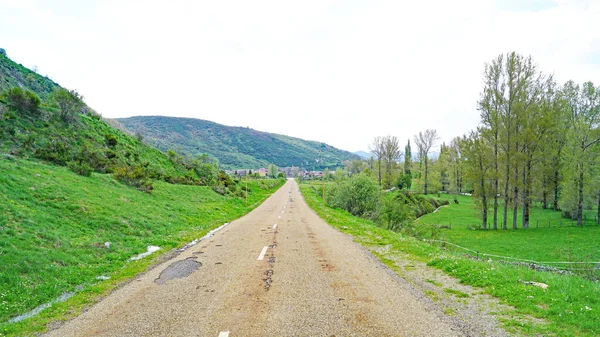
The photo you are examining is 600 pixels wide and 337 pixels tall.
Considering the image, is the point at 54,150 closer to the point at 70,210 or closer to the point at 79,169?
the point at 79,169

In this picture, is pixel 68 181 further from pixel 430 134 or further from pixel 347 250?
pixel 430 134

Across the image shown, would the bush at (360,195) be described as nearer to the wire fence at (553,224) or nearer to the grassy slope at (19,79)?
the wire fence at (553,224)

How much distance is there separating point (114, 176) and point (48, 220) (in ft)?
41.4

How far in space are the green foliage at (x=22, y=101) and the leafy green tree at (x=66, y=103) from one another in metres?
1.99

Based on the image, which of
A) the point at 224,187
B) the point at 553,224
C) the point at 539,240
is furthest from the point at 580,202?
the point at 224,187

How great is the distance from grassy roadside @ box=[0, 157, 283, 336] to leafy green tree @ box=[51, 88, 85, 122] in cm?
1036

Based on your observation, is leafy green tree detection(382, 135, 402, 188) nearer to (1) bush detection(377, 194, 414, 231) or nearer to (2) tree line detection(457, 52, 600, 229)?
(2) tree line detection(457, 52, 600, 229)

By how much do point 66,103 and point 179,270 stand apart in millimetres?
27062

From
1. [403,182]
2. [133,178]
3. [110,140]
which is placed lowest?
[133,178]

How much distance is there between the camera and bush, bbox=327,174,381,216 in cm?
3800

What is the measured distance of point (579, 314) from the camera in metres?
6.33

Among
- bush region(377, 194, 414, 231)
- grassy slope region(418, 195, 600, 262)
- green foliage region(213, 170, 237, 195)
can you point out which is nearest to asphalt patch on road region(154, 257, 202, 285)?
grassy slope region(418, 195, 600, 262)

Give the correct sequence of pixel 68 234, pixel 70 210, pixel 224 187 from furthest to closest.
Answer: pixel 224 187 → pixel 70 210 → pixel 68 234

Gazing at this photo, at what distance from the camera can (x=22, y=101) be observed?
2595 cm
